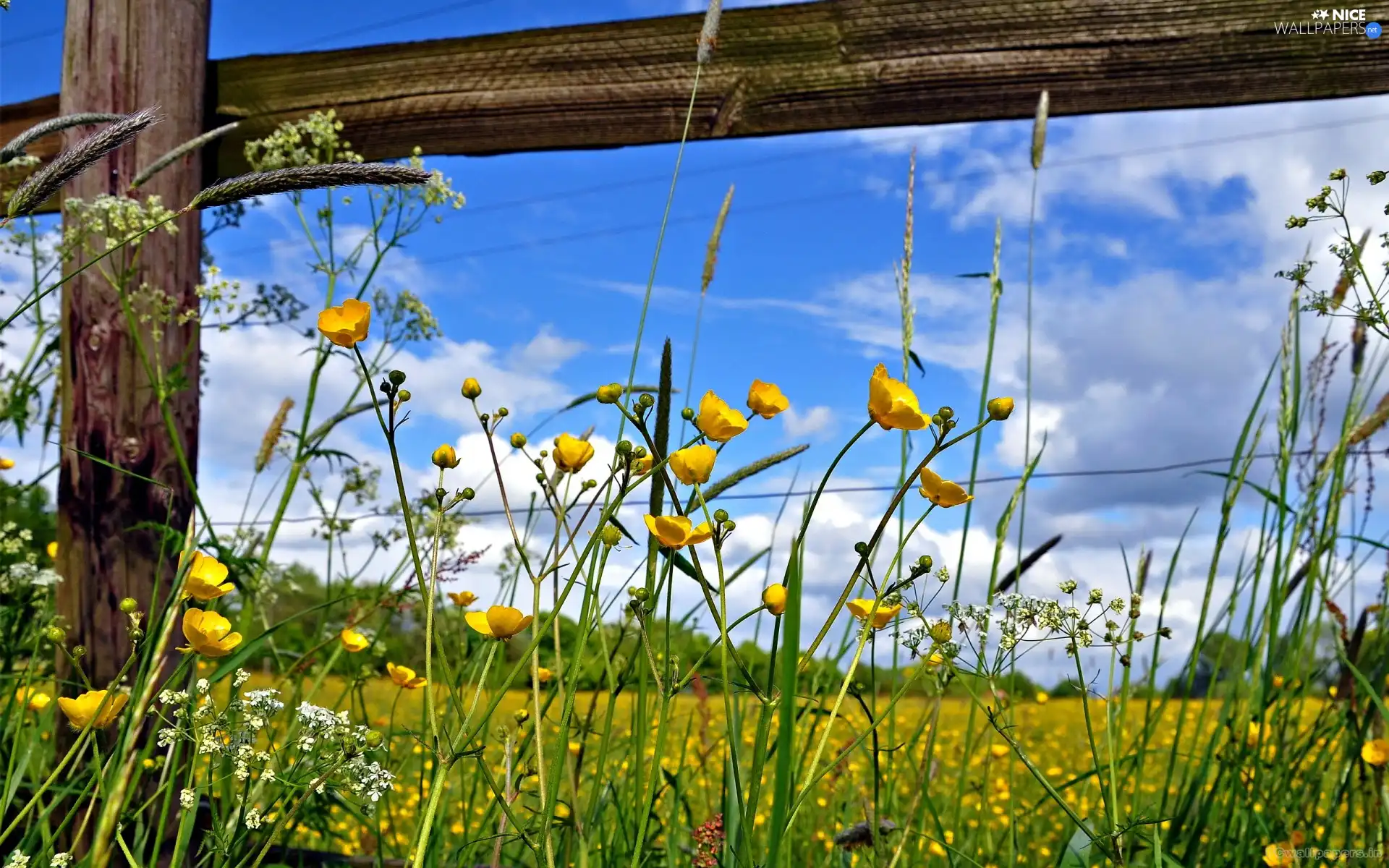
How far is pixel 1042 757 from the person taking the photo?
463 centimetres

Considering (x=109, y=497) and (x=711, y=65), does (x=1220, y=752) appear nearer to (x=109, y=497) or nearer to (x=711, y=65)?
(x=711, y=65)

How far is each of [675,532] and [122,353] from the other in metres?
2.00

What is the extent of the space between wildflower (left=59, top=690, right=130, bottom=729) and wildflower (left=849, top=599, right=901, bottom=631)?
2.55 feet

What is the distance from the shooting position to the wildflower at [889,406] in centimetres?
88

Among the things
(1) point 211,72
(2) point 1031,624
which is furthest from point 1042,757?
(1) point 211,72

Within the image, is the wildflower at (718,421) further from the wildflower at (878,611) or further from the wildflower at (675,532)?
the wildflower at (878,611)

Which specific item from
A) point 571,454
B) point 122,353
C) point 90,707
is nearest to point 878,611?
point 571,454

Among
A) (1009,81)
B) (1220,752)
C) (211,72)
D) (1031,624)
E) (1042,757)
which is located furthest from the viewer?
(1042,757)

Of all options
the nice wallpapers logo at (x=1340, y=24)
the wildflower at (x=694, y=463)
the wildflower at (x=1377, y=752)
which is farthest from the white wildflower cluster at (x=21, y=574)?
the nice wallpapers logo at (x=1340, y=24)

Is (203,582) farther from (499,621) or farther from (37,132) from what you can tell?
(37,132)

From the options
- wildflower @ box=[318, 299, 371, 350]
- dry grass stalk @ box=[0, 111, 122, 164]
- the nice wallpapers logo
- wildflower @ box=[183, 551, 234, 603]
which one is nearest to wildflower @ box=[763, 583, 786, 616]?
wildflower @ box=[318, 299, 371, 350]

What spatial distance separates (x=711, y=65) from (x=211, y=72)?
1.32m

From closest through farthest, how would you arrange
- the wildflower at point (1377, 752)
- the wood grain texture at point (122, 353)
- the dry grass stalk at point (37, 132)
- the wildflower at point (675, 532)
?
the wildflower at point (675, 532) < the dry grass stalk at point (37, 132) < the wildflower at point (1377, 752) < the wood grain texture at point (122, 353)

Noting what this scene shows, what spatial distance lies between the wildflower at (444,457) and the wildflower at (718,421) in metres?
0.23
